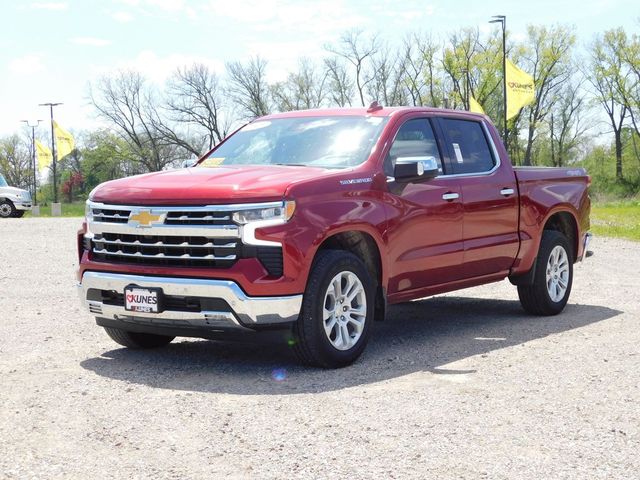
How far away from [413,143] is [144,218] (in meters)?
2.40

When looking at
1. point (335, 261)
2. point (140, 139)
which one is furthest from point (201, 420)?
point (140, 139)

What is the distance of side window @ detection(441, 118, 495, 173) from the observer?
7.71 m

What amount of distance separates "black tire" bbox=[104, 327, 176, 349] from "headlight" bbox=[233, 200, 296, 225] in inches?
65.4

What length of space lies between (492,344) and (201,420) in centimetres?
320

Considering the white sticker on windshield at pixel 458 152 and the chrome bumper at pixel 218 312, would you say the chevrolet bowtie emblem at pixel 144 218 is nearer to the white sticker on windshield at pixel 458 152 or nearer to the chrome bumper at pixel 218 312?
the chrome bumper at pixel 218 312

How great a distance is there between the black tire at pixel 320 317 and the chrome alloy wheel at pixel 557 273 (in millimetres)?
3236

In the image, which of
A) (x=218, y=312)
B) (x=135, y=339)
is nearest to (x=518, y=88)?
(x=135, y=339)

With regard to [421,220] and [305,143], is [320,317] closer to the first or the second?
[421,220]

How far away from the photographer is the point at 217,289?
5.72 meters

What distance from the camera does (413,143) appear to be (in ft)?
23.7

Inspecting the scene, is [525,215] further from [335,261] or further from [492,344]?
[335,261]

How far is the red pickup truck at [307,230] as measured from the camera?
579 cm

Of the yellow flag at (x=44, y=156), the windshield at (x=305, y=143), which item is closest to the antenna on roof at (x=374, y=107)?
the windshield at (x=305, y=143)

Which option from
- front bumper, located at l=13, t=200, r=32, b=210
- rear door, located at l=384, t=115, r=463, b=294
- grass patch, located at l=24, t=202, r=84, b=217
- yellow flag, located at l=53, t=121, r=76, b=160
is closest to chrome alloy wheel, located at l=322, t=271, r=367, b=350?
rear door, located at l=384, t=115, r=463, b=294
